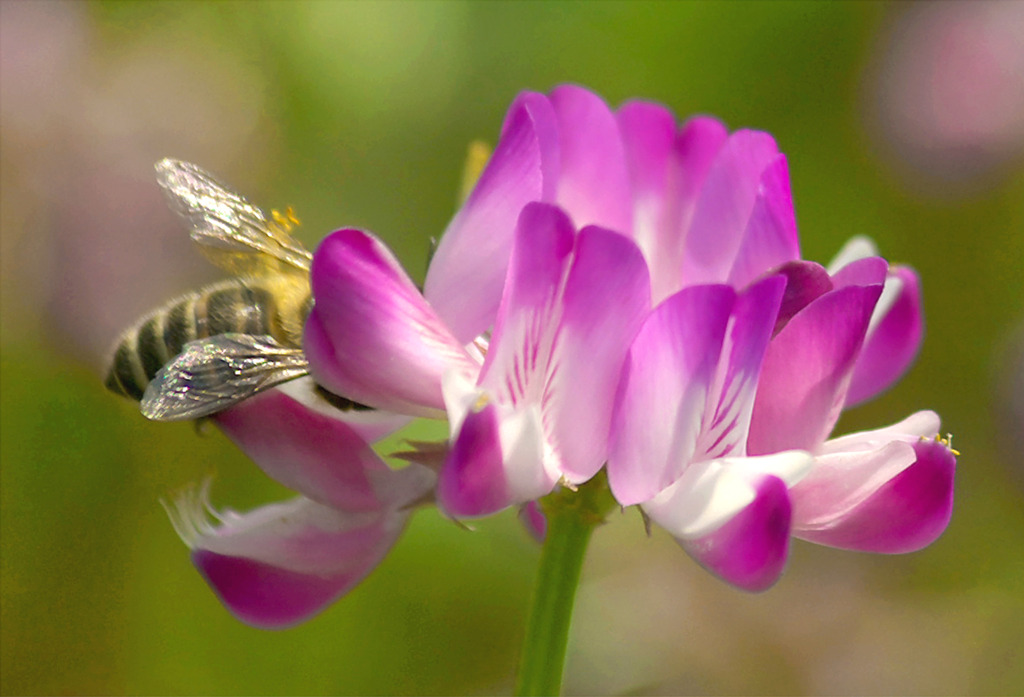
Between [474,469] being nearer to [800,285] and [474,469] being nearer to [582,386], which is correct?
[582,386]

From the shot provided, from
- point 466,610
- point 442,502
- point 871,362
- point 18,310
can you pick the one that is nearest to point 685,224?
point 871,362

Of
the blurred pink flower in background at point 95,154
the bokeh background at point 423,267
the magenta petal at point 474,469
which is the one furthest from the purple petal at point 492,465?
the blurred pink flower in background at point 95,154

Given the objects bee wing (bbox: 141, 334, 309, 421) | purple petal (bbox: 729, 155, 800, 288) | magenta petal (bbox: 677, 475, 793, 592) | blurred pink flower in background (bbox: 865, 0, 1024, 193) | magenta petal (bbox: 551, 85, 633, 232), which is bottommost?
magenta petal (bbox: 677, 475, 793, 592)

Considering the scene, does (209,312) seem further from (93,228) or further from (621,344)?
(93,228)

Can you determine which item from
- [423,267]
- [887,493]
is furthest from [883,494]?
[423,267]

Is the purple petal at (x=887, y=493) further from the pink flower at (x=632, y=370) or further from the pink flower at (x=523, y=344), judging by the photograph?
the pink flower at (x=523, y=344)

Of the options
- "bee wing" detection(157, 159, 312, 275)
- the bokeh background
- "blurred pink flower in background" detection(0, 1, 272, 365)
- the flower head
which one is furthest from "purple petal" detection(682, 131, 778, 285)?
"blurred pink flower in background" detection(0, 1, 272, 365)

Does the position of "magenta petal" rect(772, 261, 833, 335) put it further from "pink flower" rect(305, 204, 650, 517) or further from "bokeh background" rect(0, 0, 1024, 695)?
"bokeh background" rect(0, 0, 1024, 695)
